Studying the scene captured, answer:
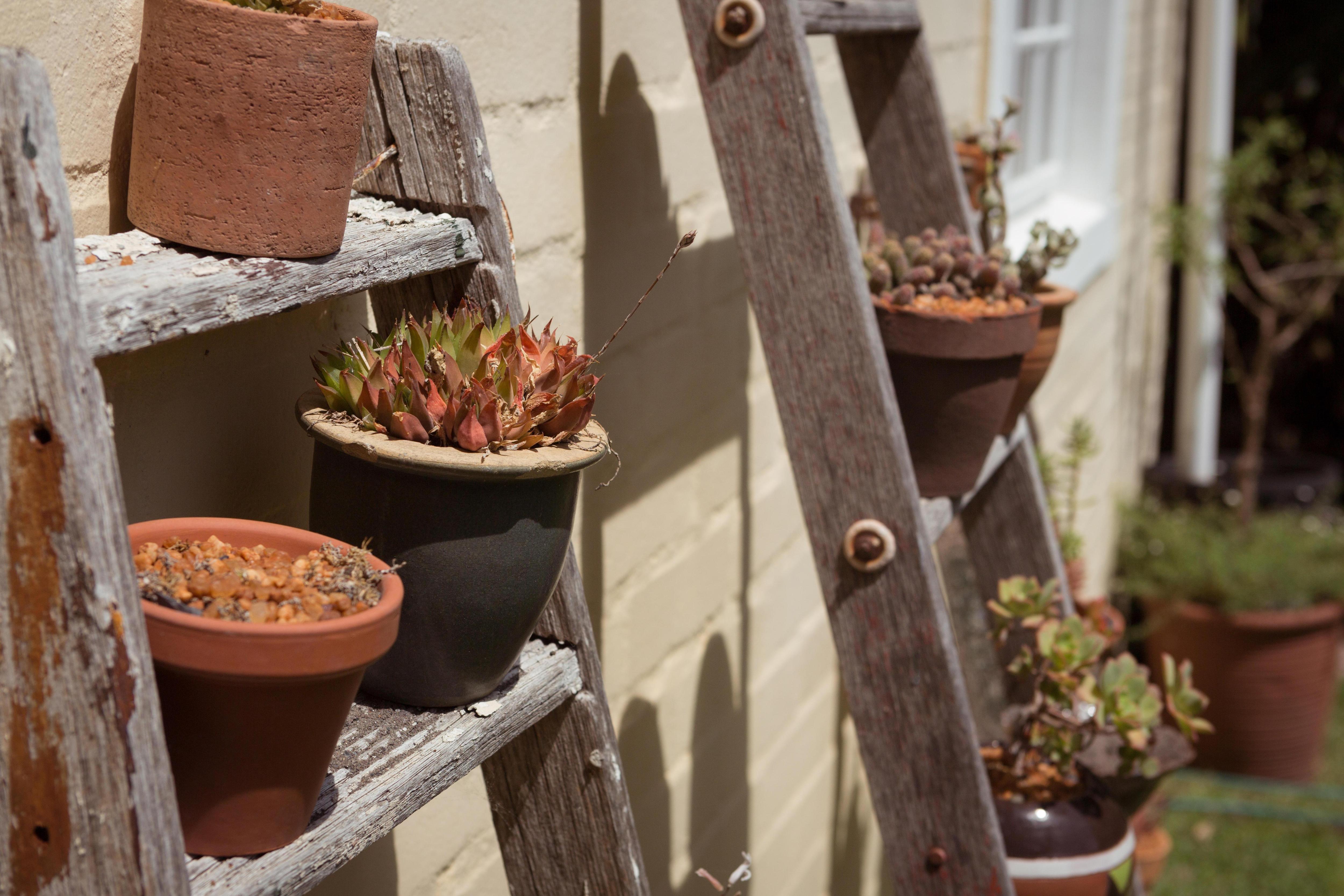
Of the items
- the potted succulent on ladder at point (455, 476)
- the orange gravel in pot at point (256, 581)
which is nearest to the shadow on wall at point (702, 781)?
the potted succulent on ladder at point (455, 476)

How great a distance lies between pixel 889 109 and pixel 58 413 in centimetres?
113

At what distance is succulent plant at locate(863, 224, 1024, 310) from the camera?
4.31ft

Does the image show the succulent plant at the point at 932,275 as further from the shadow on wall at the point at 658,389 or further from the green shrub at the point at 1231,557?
the green shrub at the point at 1231,557

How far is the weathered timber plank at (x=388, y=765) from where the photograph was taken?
642mm

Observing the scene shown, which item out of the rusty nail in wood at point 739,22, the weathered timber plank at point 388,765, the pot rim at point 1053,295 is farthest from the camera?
the pot rim at point 1053,295

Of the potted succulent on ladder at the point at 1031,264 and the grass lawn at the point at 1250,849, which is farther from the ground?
the potted succulent on ladder at the point at 1031,264

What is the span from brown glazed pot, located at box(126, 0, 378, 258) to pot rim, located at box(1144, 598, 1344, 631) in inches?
130

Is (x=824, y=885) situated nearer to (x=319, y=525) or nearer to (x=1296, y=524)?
(x=319, y=525)

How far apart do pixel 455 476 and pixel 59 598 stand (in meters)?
0.22

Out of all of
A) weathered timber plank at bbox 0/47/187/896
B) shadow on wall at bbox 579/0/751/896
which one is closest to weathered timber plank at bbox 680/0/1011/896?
shadow on wall at bbox 579/0/751/896

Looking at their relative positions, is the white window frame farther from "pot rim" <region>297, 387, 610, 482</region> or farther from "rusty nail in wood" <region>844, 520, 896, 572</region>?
"pot rim" <region>297, 387, 610, 482</region>

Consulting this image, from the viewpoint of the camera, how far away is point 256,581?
0.63m

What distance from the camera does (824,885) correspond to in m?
2.15

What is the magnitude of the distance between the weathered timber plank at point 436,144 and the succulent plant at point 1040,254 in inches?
30.9
